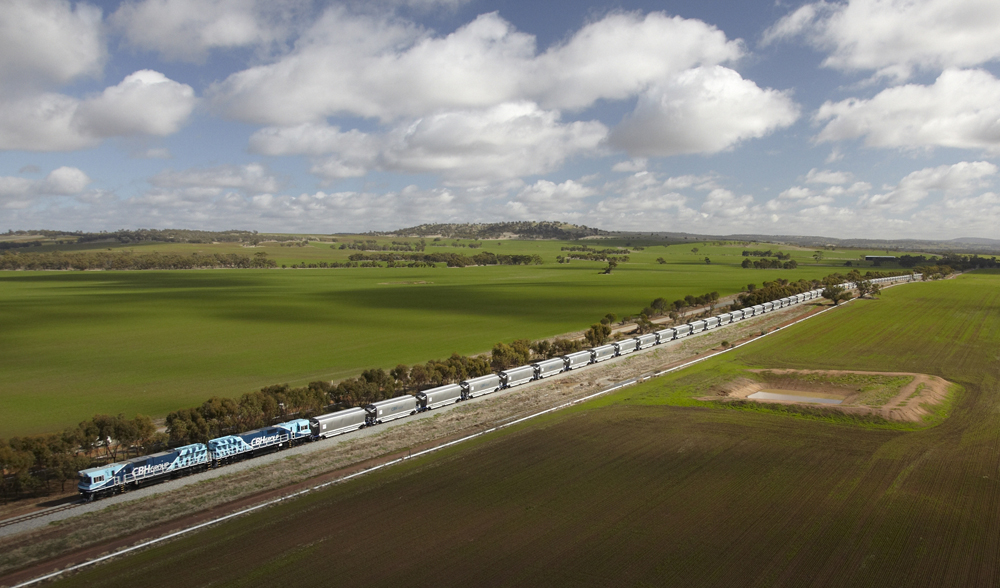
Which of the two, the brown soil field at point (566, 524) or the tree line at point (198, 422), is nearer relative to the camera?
the brown soil field at point (566, 524)

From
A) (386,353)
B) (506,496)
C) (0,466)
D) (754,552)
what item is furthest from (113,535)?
(386,353)

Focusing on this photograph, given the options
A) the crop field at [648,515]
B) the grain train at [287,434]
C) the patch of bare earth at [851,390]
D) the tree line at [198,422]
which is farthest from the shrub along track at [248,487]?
the patch of bare earth at [851,390]

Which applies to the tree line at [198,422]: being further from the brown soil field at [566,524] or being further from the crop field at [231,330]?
the brown soil field at [566,524]

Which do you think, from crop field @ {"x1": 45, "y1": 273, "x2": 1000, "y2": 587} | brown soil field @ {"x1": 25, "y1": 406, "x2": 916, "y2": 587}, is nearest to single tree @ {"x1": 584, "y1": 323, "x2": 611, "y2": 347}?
crop field @ {"x1": 45, "y1": 273, "x2": 1000, "y2": 587}

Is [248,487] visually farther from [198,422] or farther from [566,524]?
[566,524]

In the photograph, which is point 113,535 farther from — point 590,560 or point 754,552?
point 754,552

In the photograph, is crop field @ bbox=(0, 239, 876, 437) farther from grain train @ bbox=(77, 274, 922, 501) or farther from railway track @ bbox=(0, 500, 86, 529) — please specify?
railway track @ bbox=(0, 500, 86, 529)

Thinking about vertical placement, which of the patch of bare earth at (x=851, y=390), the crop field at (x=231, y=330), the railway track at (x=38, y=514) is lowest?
the patch of bare earth at (x=851, y=390)
